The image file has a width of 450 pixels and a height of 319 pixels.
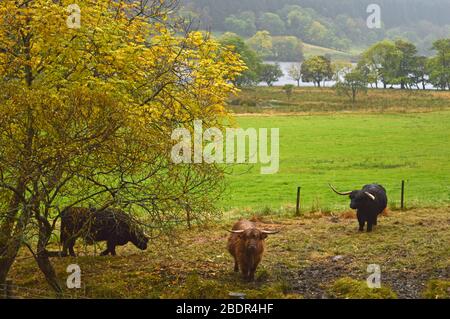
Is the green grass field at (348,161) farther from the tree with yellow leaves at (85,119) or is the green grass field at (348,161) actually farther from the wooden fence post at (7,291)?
the wooden fence post at (7,291)

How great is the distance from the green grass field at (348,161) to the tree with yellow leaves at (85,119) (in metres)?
4.63

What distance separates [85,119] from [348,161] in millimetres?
31799

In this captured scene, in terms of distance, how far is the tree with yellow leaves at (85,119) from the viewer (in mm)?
10820

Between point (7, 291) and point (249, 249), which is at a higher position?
point (249, 249)

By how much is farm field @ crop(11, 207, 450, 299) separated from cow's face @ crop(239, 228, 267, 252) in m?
0.80

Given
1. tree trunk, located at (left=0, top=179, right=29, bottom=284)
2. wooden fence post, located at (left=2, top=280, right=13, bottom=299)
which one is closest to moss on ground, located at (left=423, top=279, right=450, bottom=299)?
tree trunk, located at (left=0, top=179, right=29, bottom=284)

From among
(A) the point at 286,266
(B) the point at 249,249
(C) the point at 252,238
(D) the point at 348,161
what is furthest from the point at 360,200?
(D) the point at 348,161

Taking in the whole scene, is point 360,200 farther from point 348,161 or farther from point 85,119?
point 348,161

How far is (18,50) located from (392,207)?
16129 millimetres

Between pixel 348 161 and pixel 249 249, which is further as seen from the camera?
pixel 348 161

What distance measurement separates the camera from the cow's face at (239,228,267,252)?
43.8ft

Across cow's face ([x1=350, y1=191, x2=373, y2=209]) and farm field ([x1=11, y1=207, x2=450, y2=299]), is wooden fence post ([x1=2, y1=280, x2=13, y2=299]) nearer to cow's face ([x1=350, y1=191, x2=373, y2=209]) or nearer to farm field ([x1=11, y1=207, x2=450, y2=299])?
farm field ([x1=11, y1=207, x2=450, y2=299])

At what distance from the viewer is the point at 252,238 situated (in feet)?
44.4

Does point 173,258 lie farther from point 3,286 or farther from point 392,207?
point 392,207
